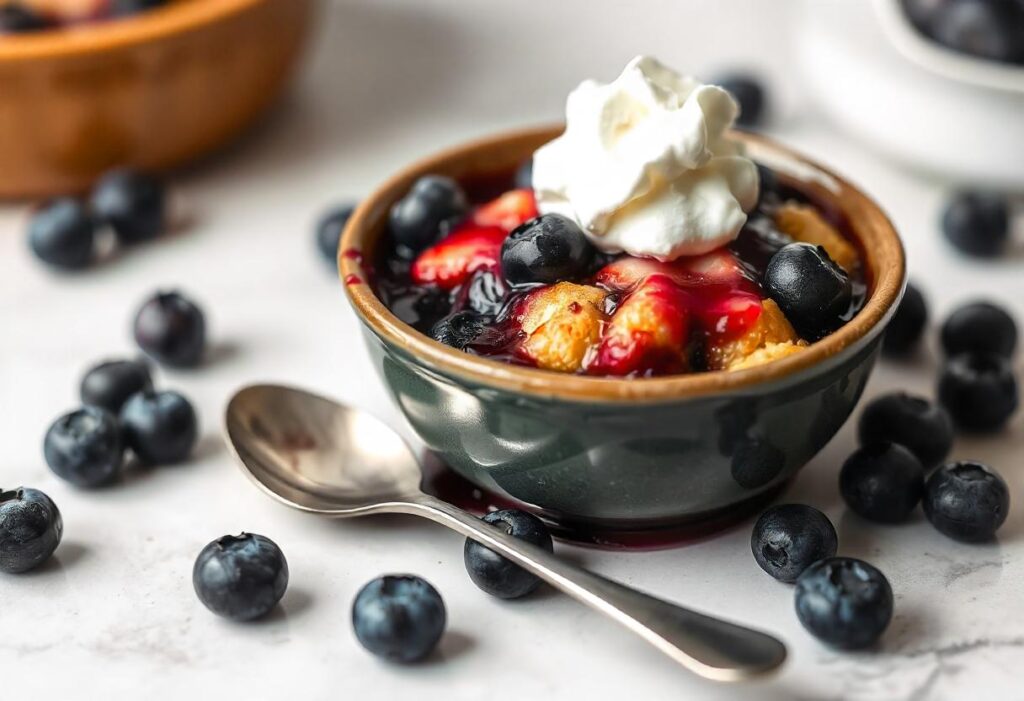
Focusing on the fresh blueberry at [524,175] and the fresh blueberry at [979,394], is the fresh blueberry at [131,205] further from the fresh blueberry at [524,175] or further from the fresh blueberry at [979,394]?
the fresh blueberry at [979,394]

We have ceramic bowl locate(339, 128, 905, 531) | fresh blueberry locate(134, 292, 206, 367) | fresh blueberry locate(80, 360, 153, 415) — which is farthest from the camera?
fresh blueberry locate(134, 292, 206, 367)

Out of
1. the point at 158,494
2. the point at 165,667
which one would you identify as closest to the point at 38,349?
the point at 158,494

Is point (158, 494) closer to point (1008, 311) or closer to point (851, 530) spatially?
point (851, 530)

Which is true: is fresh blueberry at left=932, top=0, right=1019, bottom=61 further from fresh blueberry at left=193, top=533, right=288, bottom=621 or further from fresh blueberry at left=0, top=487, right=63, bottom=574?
fresh blueberry at left=0, top=487, right=63, bottom=574

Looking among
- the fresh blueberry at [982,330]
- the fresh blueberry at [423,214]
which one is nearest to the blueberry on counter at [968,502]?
the fresh blueberry at [982,330]

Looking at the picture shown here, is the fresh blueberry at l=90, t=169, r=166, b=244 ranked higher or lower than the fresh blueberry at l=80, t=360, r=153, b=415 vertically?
lower

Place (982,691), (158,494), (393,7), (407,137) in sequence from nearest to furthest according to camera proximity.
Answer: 1. (982,691)
2. (158,494)
3. (407,137)
4. (393,7)

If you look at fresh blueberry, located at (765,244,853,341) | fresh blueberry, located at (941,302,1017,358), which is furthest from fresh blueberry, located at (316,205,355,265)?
fresh blueberry, located at (941,302,1017,358)

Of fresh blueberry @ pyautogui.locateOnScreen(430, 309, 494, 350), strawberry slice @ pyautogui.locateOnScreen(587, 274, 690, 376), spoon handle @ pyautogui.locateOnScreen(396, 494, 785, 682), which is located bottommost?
spoon handle @ pyautogui.locateOnScreen(396, 494, 785, 682)
